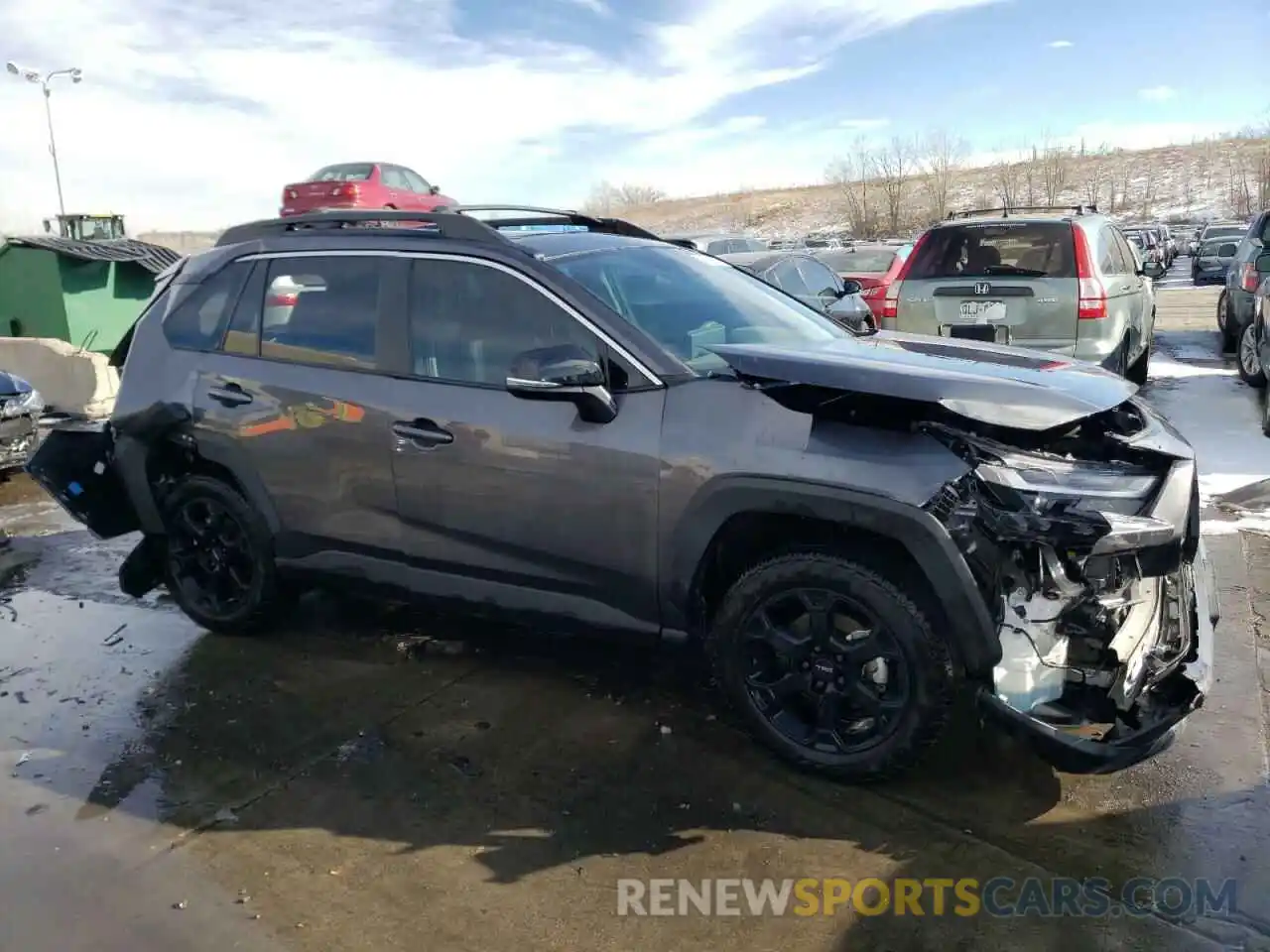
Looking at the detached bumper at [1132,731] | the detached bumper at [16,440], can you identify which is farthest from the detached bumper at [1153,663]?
the detached bumper at [16,440]

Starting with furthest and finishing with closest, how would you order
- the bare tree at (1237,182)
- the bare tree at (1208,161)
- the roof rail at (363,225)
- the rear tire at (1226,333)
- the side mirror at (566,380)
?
the bare tree at (1208,161)
the bare tree at (1237,182)
the rear tire at (1226,333)
the roof rail at (363,225)
the side mirror at (566,380)

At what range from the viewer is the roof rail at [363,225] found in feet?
12.7

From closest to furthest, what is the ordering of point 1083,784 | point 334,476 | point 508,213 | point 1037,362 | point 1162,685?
point 1162,685 < point 1083,784 < point 1037,362 < point 334,476 < point 508,213

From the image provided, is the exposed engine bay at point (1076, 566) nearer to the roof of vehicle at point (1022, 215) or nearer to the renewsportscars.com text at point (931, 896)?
the renewsportscars.com text at point (931, 896)

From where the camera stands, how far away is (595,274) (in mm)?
3758

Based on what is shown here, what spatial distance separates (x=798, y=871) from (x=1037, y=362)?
80.0 inches

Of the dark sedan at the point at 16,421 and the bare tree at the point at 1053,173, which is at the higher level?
the bare tree at the point at 1053,173

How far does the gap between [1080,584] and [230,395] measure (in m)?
3.44

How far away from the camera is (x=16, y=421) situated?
304 inches

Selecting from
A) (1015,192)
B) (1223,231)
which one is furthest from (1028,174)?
(1223,231)

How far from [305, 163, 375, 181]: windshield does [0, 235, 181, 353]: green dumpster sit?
3.19 m

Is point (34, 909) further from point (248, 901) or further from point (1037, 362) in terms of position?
point (1037, 362)

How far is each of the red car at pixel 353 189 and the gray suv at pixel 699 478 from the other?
37.0ft

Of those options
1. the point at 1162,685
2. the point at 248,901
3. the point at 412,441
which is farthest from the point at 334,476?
the point at 1162,685
